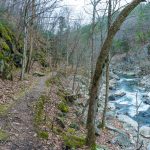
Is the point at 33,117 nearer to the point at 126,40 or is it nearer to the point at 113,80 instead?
the point at 113,80

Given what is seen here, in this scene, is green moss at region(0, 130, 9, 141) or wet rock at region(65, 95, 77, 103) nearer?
green moss at region(0, 130, 9, 141)

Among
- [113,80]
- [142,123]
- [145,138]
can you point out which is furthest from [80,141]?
[113,80]

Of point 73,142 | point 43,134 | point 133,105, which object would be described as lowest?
point 133,105

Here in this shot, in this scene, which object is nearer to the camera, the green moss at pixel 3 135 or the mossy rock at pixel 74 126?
the green moss at pixel 3 135

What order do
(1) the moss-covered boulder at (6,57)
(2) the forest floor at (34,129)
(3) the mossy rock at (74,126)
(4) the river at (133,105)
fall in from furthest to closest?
(4) the river at (133,105) → (1) the moss-covered boulder at (6,57) → (3) the mossy rock at (74,126) → (2) the forest floor at (34,129)

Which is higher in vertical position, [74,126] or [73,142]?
[73,142]

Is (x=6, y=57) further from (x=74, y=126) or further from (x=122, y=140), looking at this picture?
(x=122, y=140)

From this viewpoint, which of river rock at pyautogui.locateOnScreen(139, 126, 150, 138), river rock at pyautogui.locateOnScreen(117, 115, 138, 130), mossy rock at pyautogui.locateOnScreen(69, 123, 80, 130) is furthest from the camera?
river rock at pyautogui.locateOnScreen(117, 115, 138, 130)

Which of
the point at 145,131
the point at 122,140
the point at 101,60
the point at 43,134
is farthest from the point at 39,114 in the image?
the point at 145,131

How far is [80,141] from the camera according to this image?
11.0m

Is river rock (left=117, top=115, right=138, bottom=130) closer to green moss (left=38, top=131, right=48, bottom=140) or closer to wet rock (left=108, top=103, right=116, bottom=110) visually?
wet rock (left=108, top=103, right=116, bottom=110)

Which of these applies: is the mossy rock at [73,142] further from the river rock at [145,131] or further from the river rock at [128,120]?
the river rock at [128,120]

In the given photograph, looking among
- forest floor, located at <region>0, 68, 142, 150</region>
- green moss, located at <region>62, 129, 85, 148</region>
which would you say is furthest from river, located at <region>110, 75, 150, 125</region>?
green moss, located at <region>62, 129, 85, 148</region>

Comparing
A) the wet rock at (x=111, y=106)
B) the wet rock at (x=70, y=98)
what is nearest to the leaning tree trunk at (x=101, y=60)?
the wet rock at (x=70, y=98)
